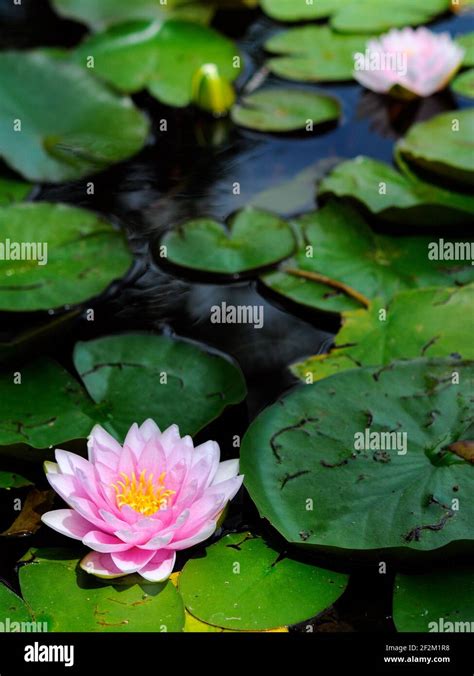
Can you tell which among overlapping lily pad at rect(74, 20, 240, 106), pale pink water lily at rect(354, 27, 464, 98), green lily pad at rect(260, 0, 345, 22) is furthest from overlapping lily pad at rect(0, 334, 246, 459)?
green lily pad at rect(260, 0, 345, 22)

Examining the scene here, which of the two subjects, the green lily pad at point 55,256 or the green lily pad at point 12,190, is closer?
the green lily pad at point 55,256

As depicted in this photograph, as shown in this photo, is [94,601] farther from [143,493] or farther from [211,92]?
[211,92]

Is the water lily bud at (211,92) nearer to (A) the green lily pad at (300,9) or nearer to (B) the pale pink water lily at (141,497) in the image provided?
(A) the green lily pad at (300,9)

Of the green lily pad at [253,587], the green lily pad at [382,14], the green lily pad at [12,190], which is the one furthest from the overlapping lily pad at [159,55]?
the green lily pad at [253,587]

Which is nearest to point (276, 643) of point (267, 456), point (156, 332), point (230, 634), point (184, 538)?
point (230, 634)

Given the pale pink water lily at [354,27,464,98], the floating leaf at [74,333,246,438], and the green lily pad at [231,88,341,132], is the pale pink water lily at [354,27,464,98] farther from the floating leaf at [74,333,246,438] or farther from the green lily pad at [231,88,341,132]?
the floating leaf at [74,333,246,438]
